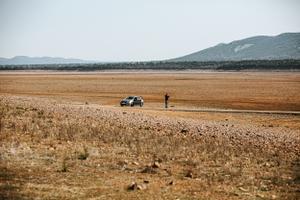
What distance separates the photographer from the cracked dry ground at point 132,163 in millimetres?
12180

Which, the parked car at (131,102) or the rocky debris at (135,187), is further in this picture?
the parked car at (131,102)

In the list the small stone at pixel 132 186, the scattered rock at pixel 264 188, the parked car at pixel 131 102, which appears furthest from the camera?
the parked car at pixel 131 102

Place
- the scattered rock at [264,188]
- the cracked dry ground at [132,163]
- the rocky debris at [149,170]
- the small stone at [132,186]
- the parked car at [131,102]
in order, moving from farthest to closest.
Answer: the parked car at [131,102], the rocky debris at [149,170], the scattered rock at [264,188], the small stone at [132,186], the cracked dry ground at [132,163]

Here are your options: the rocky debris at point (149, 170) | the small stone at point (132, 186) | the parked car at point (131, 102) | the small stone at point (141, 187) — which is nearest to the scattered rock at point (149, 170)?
the rocky debris at point (149, 170)

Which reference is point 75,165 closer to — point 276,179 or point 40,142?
point 40,142

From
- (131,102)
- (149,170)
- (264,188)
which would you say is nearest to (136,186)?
(149,170)

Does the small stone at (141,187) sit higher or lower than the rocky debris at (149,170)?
higher

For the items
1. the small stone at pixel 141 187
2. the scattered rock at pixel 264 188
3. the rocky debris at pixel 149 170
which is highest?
the small stone at pixel 141 187

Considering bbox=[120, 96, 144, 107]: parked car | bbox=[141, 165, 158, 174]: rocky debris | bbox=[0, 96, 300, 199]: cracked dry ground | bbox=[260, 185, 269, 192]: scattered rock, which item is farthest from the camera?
bbox=[120, 96, 144, 107]: parked car

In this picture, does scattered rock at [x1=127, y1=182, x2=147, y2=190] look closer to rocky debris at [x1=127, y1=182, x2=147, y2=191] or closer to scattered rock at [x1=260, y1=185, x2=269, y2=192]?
rocky debris at [x1=127, y1=182, x2=147, y2=191]

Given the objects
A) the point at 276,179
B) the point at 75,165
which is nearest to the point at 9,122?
the point at 75,165

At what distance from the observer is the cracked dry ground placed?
1218cm

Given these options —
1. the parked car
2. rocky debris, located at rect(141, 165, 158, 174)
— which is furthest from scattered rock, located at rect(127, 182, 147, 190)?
the parked car

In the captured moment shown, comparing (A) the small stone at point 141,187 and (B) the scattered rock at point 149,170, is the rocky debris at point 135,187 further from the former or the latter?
(B) the scattered rock at point 149,170
